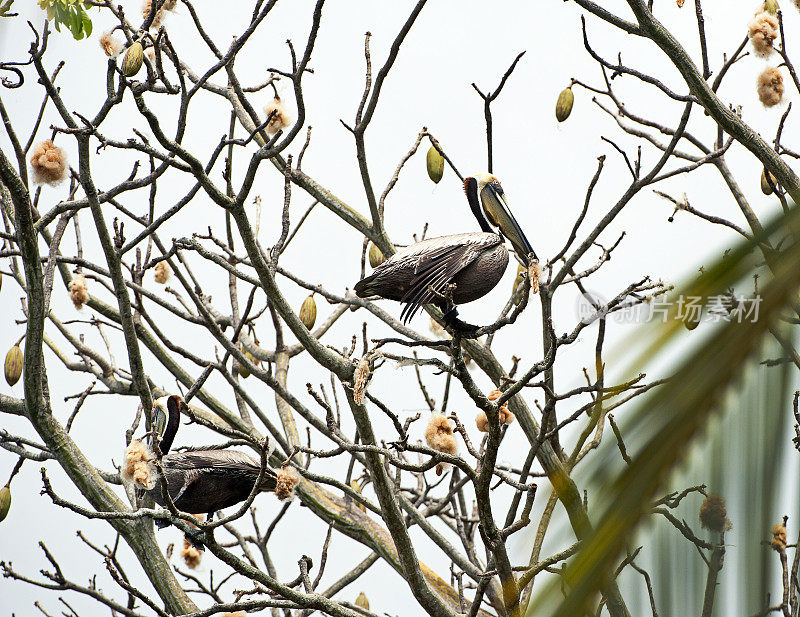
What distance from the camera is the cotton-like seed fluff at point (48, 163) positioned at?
4.71 metres

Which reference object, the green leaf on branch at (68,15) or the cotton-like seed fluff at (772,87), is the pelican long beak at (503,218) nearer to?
the cotton-like seed fluff at (772,87)

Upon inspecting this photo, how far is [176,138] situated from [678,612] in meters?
3.78

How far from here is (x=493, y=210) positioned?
4855 mm

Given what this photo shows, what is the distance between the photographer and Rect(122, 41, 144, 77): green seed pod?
4.29 m

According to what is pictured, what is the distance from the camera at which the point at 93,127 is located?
12.8 feet

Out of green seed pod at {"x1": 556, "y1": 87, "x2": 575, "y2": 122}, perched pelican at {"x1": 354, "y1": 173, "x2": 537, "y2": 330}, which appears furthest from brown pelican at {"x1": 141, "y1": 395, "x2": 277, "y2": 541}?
green seed pod at {"x1": 556, "y1": 87, "x2": 575, "y2": 122}

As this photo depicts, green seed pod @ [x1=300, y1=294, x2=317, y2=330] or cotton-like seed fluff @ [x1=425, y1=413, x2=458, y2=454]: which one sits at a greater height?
green seed pod @ [x1=300, y1=294, x2=317, y2=330]

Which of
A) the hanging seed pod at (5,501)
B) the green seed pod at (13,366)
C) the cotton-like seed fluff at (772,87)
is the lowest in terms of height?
the hanging seed pod at (5,501)

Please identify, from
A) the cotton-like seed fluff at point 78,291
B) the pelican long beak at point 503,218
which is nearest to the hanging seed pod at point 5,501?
the cotton-like seed fluff at point 78,291

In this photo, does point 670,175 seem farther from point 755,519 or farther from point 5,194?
point 755,519

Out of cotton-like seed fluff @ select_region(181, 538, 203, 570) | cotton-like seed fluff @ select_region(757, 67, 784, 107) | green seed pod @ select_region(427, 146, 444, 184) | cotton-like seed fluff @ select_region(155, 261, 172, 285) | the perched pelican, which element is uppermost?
cotton-like seed fluff @ select_region(757, 67, 784, 107)

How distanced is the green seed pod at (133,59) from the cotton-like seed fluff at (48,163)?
2.44 feet

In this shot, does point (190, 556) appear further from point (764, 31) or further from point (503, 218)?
point (764, 31)

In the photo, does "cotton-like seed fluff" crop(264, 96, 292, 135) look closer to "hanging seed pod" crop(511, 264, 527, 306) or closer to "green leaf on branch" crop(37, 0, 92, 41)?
"green leaf on branch" crop(37, 0, 92, 41)
